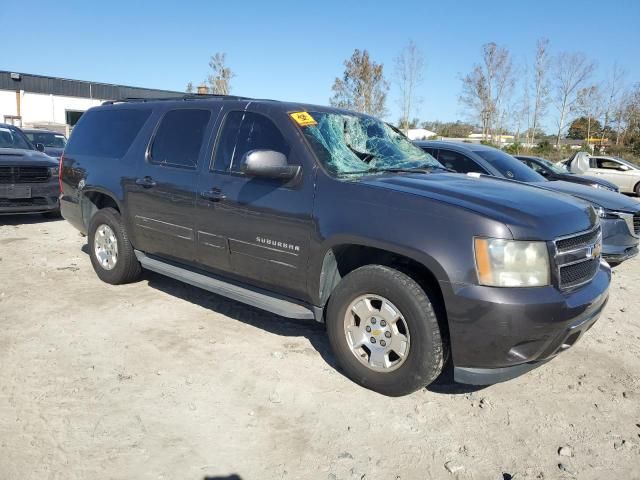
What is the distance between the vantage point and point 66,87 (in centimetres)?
4191

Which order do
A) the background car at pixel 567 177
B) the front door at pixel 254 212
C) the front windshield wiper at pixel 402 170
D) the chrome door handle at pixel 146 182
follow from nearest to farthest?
the front door at pixel 254 212, the front windshield wiper at pixel 402 170, the chrome door handle at pixel 146 182, the background car at pixel 567 177

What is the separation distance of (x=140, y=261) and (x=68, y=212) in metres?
1.55

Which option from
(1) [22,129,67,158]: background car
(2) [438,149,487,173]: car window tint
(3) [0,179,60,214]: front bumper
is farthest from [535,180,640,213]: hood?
(1) [22,129,67,158]: background car

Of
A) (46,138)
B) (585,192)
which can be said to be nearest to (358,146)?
(585,192)

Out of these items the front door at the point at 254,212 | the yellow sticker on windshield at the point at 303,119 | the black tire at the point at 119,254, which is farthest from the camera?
the black tire at the point at 119,254

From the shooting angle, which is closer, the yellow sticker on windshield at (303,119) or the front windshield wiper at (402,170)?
the front windshield wiper at (402,170)

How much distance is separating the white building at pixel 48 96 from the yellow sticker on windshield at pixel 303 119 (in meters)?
34.8

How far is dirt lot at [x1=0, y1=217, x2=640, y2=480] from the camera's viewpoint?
2664 millimetres

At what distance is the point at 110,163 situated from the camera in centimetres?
520

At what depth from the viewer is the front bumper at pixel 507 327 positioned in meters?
2.80

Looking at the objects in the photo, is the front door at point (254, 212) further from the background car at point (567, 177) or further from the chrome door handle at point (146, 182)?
the background car at point (567, 177)

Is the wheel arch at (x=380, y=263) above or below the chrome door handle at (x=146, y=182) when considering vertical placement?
below

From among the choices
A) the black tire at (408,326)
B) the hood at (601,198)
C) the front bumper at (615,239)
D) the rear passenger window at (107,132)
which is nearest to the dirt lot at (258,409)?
the black tire at (408,326)

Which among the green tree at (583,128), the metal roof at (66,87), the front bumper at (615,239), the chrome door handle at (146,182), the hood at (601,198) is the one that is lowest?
the front bumper at (615,239)
